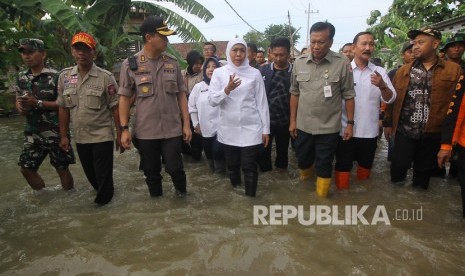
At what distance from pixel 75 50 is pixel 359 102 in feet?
10.3

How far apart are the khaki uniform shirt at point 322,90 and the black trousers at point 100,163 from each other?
218cm

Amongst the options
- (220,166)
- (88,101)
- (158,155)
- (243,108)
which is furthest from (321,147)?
(88,101)

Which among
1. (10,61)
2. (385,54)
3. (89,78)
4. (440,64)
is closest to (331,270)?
(440,64)

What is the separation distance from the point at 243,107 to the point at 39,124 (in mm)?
2306

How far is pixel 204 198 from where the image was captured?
4.07 metres

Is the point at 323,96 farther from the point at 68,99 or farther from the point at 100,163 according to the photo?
the point at 68,99

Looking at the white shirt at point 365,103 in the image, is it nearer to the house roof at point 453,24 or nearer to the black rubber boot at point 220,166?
the black rubber boot at point 220,166

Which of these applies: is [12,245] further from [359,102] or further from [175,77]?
[359,102]

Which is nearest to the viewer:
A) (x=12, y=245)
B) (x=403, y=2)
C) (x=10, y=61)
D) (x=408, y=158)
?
(x=12, y=245)

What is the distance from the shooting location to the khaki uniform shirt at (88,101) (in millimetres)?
3604

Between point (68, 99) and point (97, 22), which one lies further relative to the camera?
point (97, 22)

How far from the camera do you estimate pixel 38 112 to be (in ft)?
13.0

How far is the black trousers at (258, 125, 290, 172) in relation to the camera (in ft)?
15.9

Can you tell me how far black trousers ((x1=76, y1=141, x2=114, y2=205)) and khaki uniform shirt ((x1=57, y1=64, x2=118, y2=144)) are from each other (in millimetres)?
97
